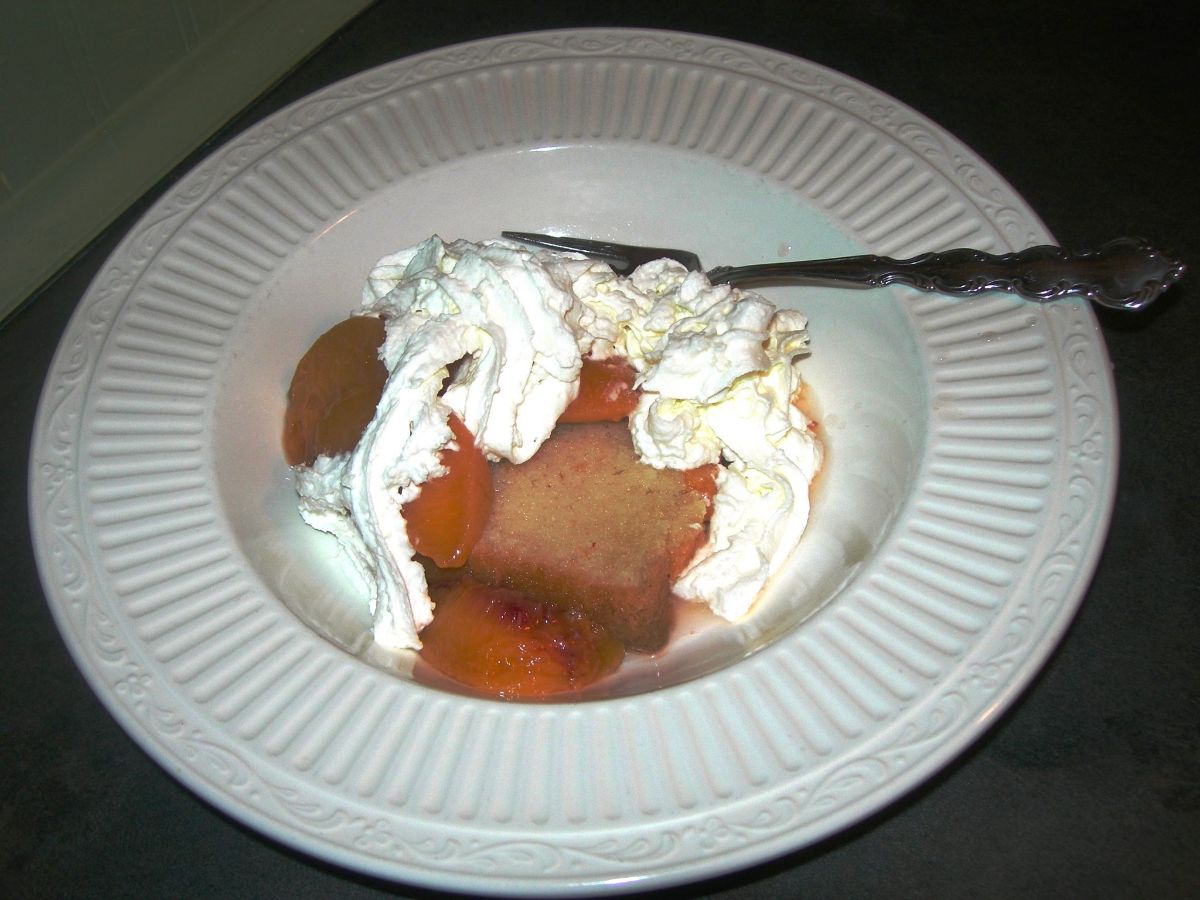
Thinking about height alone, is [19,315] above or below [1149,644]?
above

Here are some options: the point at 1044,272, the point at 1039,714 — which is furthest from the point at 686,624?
the point at 1044,272

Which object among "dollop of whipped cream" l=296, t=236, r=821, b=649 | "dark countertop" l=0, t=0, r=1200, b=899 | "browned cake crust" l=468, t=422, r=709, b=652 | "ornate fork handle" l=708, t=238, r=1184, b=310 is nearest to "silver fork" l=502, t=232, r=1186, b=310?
"ornate fork handle" l=708, t=238, r=1184, b=310

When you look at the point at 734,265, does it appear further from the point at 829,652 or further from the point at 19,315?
the point at 19,315

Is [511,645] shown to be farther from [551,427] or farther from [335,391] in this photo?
[335,391]

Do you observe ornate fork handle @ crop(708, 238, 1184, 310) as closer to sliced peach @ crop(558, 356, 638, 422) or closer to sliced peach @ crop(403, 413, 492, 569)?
sliced peach @ crop(558, 356, 638, 422)

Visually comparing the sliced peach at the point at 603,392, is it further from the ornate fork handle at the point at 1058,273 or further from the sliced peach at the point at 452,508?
the ornate fork handle at the point at 1058,273

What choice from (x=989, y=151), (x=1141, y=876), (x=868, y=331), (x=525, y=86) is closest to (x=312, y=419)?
(x=525, y=86)
